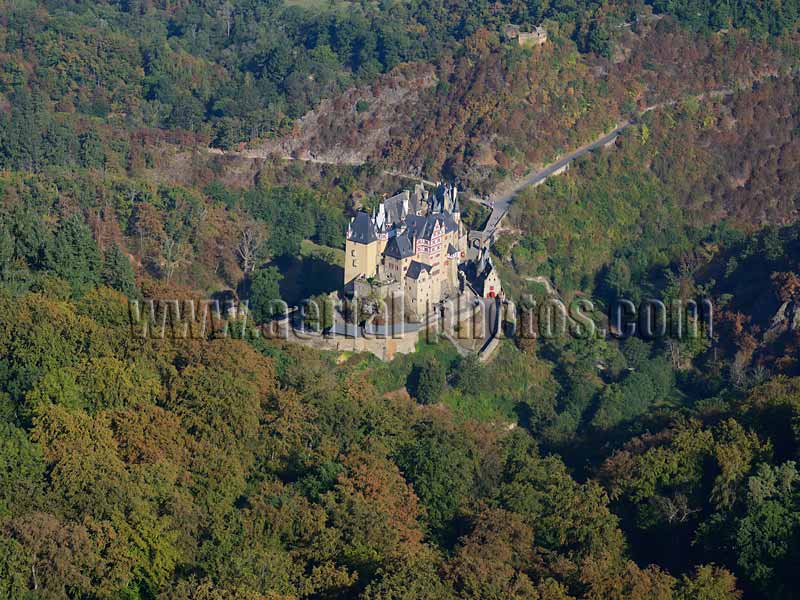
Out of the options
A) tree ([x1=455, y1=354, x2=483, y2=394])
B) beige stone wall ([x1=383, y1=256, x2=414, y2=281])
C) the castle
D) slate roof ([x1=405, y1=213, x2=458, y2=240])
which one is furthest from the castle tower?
tree ([x1=455, y1=354, x2=483, y2=394])

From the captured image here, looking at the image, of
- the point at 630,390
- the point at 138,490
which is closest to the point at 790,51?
the point at 630,390

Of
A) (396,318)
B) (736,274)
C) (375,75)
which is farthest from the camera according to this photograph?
(375,75)

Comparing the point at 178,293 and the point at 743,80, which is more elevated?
the point at 743,80

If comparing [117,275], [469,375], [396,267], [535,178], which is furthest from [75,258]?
[535,178]

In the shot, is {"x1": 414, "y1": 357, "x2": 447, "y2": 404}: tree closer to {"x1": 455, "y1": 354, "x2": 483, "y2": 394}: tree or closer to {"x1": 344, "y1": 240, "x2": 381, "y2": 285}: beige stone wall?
{"x1": 455, "y1": 354, "x2": 483, "y2": 394}: tree

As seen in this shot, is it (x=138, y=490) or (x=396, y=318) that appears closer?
(x=138, y=490)

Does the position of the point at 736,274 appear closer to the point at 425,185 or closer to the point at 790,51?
the point at 425,185

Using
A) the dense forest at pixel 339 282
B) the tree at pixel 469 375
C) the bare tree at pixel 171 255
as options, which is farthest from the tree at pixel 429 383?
the bare tree at pixel 171 255
